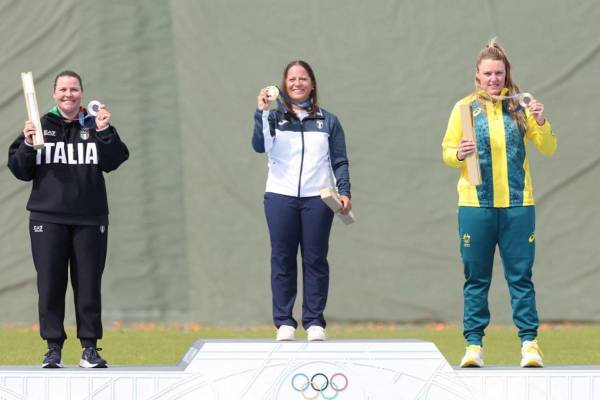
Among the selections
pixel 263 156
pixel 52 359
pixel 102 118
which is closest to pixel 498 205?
pixel 102 118

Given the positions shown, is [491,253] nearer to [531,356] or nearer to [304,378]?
[531,356]

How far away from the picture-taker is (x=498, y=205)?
5.70 metres

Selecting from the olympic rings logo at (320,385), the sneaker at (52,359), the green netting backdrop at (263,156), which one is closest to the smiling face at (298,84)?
the olympic rings logo at (320,385)

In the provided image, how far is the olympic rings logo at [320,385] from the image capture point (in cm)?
532

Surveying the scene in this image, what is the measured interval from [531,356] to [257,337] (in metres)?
3.39

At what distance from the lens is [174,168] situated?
939 cm

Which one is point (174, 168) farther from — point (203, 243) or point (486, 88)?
point (486, 88)

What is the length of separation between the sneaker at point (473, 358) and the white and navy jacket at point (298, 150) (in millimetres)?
1002

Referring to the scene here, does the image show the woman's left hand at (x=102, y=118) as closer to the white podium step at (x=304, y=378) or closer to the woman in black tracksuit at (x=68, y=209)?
the woman in black tracksuit at (x=68, y=209)

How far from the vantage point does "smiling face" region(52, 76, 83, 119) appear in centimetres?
578

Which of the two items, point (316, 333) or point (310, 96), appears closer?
point (316, 333)

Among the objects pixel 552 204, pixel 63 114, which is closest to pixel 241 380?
pixel 63 114

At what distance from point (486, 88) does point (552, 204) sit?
12.3 feet

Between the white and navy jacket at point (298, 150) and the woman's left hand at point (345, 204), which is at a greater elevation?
the white and navy jacket at point (298, 150)
